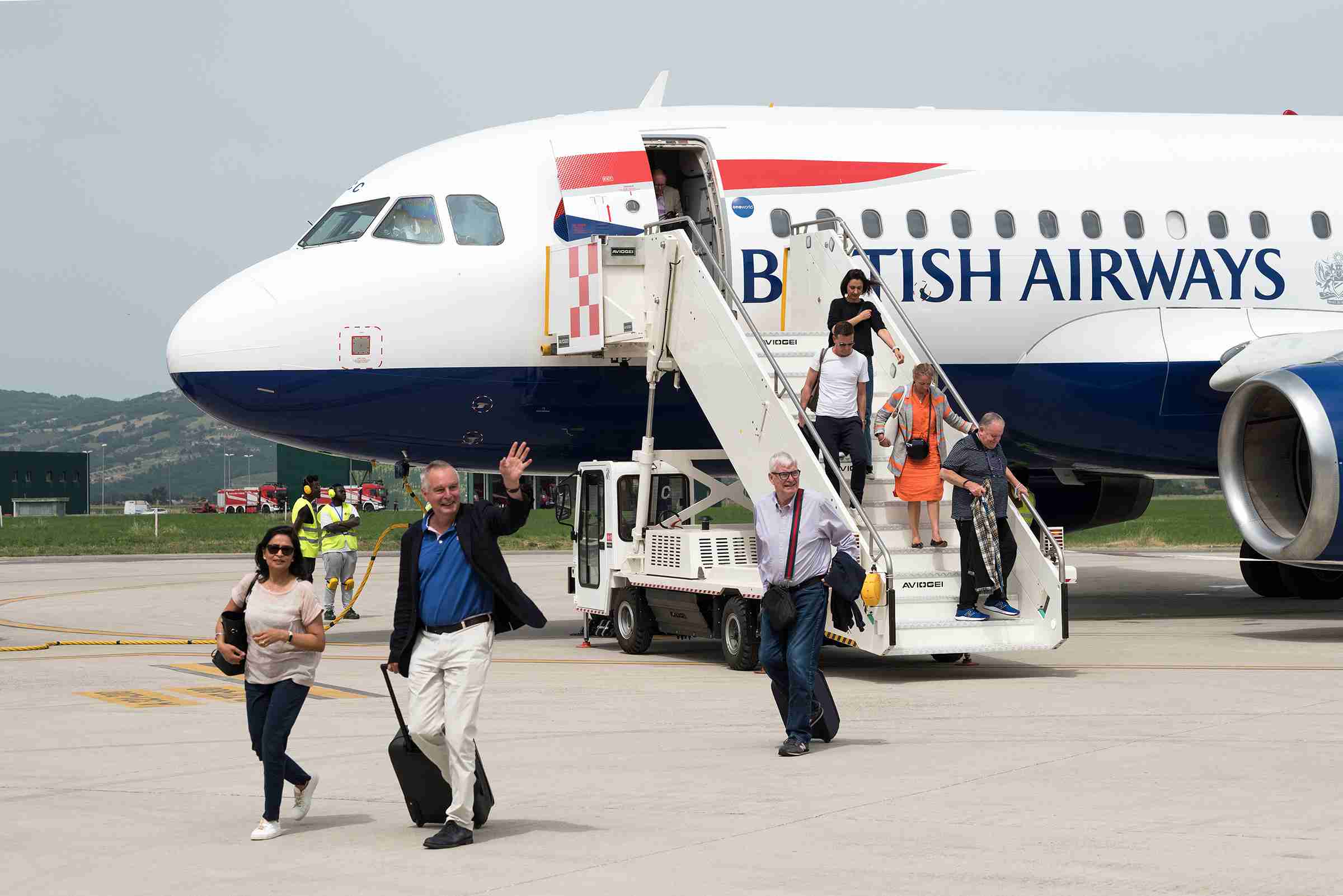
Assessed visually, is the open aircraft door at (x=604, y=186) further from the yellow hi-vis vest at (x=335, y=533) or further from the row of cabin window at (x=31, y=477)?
the row of cabin window at (x=31, y=477)

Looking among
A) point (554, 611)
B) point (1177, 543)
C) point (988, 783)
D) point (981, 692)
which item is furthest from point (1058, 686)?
point (1177, 543)

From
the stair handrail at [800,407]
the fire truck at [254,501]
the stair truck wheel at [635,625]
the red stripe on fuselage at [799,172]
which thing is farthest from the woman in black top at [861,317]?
the fire truck at [254,501]

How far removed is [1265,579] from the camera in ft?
74.4

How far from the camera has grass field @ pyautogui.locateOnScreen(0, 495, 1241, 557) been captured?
4388cm

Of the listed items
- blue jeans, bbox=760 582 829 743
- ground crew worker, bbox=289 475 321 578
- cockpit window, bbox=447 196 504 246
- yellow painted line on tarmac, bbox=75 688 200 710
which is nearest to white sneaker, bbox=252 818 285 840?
blue jeans, bbox=760 582 829 743

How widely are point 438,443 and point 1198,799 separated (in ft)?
33.6

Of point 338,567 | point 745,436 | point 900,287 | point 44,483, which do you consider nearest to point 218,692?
point 745,436

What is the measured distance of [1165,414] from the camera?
1769 cm

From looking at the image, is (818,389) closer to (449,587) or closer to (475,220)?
(475,220)

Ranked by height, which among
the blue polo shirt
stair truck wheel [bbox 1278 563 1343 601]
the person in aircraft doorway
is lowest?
stair truck wheel [bbox 1278 563 1343 601]

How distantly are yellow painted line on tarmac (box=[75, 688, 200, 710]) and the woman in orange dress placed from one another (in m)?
6.36

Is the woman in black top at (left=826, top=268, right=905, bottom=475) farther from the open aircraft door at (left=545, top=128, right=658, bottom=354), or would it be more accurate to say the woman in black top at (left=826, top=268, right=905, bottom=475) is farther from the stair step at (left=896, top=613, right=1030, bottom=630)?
the open aircraft door at (left=545, top=128, right=658, bottom=354)

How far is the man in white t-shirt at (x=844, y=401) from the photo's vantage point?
14.5 metres

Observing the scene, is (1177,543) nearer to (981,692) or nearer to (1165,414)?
(1165,414)
